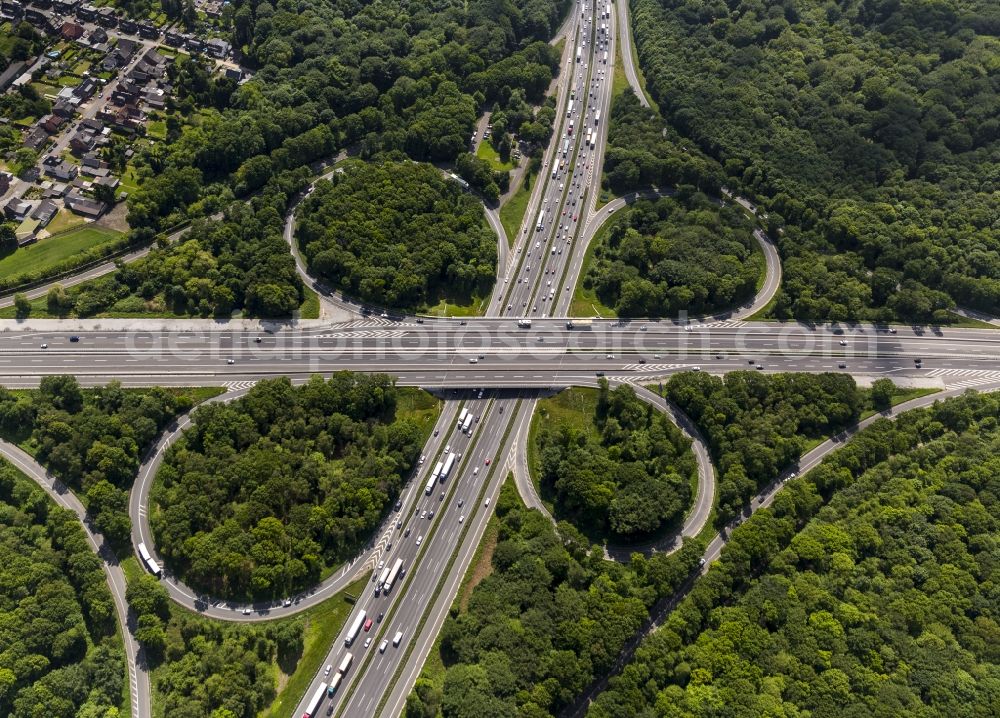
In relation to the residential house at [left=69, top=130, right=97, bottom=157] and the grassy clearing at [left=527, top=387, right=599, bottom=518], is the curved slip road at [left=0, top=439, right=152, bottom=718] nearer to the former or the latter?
the grassy clearing at [left=527, top=387, right=599, bottom=518]

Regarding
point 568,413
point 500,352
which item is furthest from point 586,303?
point 568,413

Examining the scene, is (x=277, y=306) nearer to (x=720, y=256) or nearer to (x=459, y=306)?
(x=459, y=306)

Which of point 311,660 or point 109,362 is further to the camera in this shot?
point 109,362

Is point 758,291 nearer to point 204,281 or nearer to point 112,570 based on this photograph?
point 204,281

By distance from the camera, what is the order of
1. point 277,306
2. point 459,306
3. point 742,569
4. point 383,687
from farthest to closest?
point 459,306, point 277,306, point 742,569, point 383,687

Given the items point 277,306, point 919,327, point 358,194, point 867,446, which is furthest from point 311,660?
→ point 919,327

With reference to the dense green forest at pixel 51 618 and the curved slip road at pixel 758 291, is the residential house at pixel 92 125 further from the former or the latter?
the curved slip road at pixel 758 291

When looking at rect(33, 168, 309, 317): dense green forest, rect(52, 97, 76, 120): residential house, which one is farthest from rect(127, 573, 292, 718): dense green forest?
rect(52, 97, 76, 120): residential house
